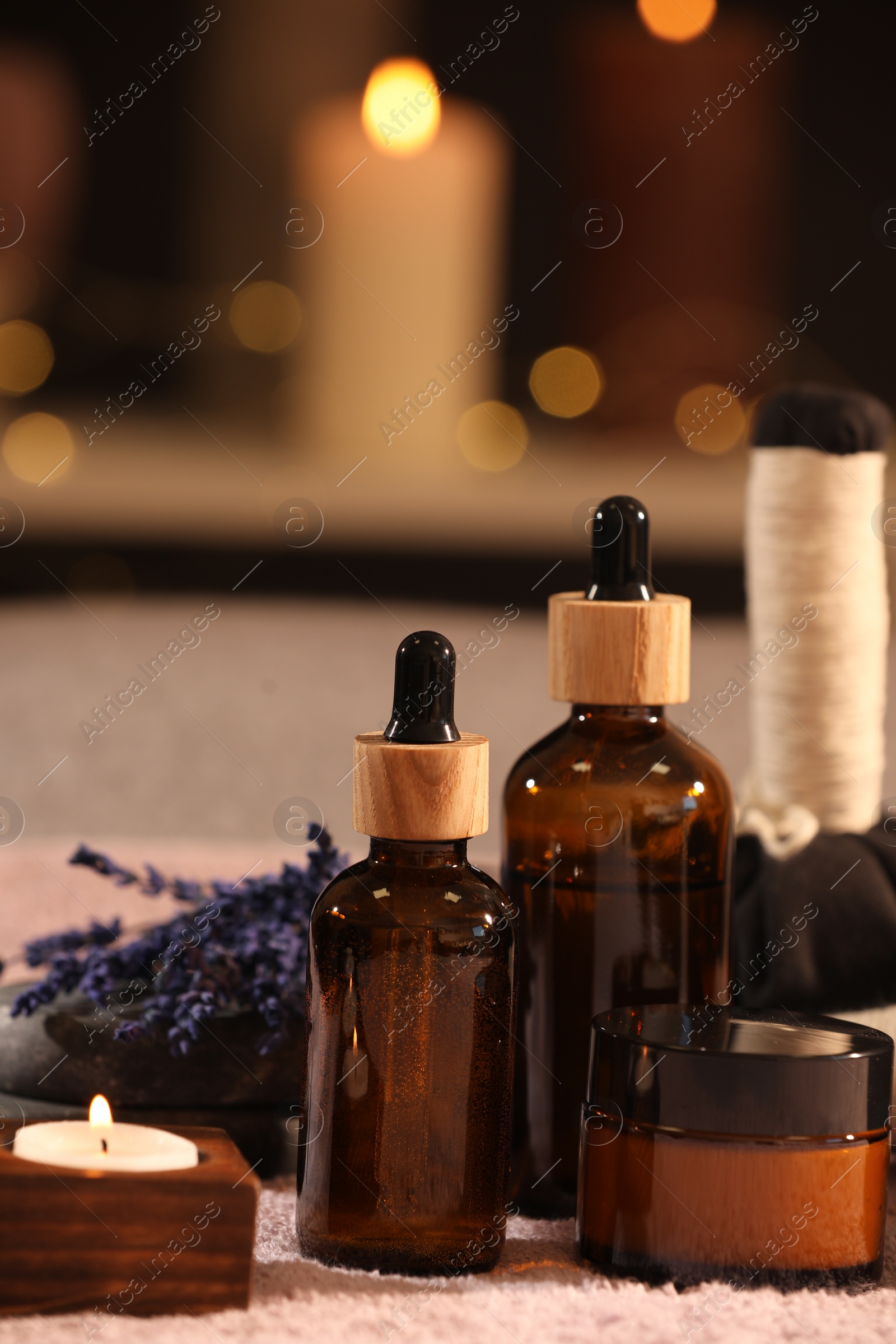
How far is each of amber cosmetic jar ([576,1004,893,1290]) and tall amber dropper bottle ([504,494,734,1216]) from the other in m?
0.05

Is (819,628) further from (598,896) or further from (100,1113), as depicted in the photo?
(100,1113)

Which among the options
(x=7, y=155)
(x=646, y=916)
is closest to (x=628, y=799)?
(x=646, y=916)

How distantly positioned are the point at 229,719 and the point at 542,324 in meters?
0.93

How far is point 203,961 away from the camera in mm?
409

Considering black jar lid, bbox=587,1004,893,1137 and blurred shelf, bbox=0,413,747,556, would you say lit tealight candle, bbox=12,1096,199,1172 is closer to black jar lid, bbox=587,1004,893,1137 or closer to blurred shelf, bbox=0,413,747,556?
black jar lid, bbox=587,1004,893,1137

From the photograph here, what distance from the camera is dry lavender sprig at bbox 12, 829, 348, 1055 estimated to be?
0.40 m

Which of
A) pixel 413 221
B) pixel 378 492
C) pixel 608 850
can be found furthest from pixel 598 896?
pixel 413 221

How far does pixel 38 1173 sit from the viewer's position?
0.96 ft

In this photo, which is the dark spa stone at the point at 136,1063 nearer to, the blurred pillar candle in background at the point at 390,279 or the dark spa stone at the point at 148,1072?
the dark spa stone at the point at 148,1072

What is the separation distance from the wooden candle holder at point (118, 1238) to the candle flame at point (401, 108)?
1.51 meters

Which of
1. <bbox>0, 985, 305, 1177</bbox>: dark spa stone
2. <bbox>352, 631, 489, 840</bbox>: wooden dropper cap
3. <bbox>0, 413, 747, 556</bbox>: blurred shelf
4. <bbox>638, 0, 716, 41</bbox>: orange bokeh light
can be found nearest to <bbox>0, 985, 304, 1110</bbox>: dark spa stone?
<bbox>0, 985, 305, 1177</bbox>: dark spa stone

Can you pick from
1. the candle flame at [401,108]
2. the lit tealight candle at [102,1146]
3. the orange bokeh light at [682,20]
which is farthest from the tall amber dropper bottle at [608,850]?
the orange bokeh light at [682,20]

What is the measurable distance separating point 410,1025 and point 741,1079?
79mm

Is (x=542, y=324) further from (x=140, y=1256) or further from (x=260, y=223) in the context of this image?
(x=140, y=1256)
